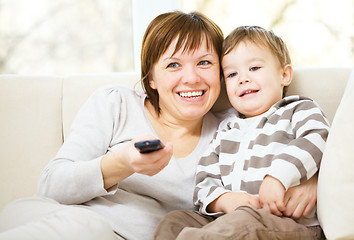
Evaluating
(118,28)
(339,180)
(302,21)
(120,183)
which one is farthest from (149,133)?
(302,21)

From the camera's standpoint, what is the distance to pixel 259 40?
146cm

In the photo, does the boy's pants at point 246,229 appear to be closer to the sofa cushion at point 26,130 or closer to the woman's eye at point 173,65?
the woman's eye at point 173,65

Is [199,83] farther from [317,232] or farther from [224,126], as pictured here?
[317,232]

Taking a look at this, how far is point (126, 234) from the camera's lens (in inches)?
49.4

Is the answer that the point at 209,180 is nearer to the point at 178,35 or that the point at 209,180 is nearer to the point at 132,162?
the point at 132,162

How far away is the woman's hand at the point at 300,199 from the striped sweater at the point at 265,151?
4cm

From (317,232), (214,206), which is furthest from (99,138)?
(317,232)

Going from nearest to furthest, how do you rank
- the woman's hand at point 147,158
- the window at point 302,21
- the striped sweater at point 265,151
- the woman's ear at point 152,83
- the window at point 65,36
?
the woman's hand at point 147,158
the striped sweater at point 265,151
the woman's ear at point 152,83
the window at point 65,36
the window at point 302,21

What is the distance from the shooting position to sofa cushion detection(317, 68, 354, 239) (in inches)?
38.4

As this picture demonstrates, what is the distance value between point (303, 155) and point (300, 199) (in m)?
0.13

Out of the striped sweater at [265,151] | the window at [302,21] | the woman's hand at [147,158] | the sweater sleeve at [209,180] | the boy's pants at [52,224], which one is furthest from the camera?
the window at [302,21]

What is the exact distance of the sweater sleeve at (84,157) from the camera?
123cm

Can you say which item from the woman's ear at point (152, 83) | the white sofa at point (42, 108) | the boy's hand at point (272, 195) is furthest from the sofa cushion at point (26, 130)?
the boy's hand at point (272, 195)

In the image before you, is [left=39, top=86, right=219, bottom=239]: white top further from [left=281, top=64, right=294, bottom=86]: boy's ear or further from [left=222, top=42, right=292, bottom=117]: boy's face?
[left=281, top=64, right=294, bottom=86]: boy's ear
